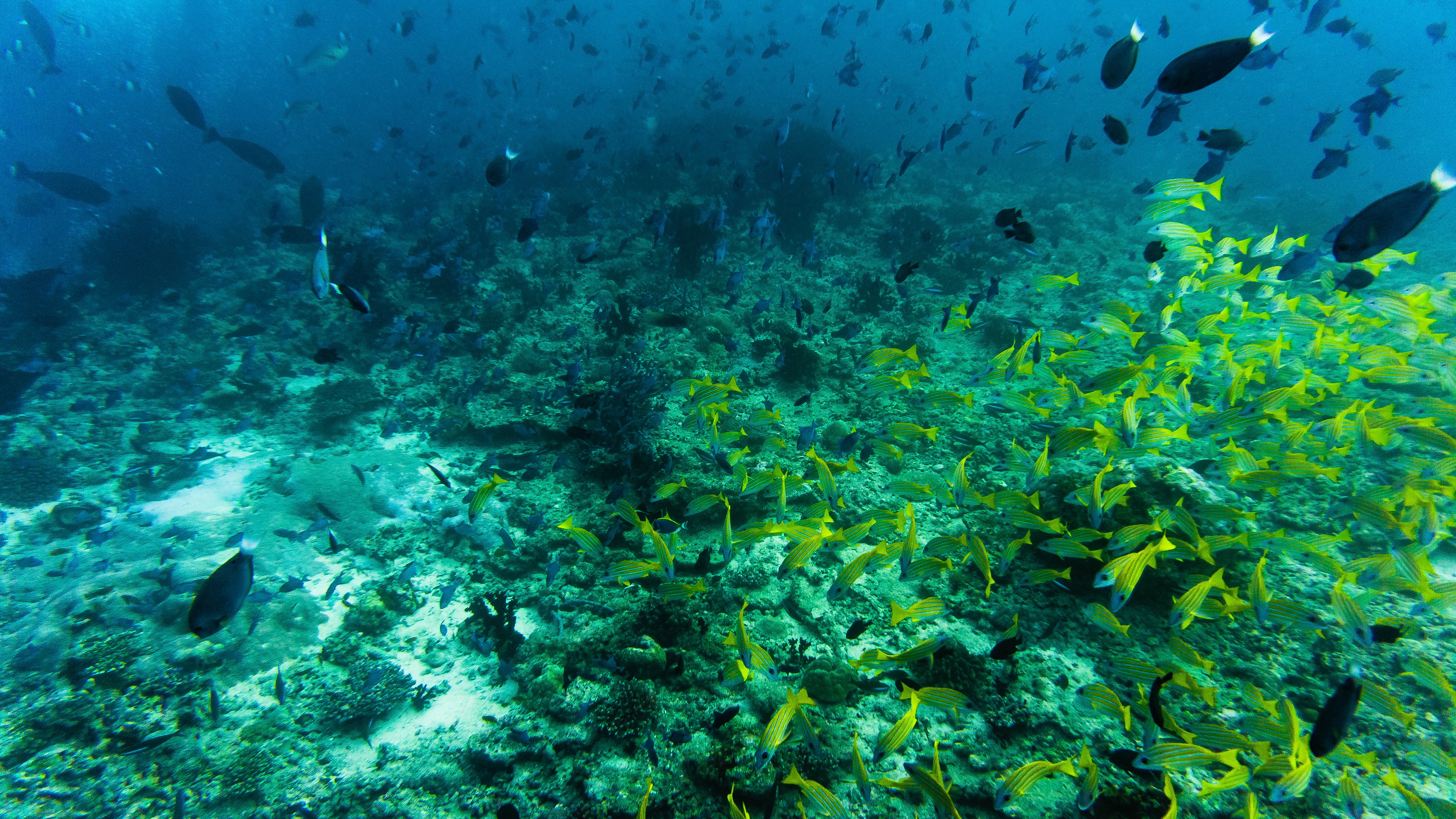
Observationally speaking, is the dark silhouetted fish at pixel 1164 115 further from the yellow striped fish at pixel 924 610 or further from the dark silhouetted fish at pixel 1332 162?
the yellow striped fish at pixel 924 610

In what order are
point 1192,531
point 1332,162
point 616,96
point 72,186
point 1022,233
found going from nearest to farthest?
1. point 1192,531
2. point 1022,233
3. point 1332,162
4. point 72,186
5. point 616,96

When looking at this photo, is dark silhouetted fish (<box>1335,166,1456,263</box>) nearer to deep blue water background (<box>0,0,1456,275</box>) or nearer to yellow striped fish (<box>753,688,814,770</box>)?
yellow striped fish (<box>753,688,814,770</box>)

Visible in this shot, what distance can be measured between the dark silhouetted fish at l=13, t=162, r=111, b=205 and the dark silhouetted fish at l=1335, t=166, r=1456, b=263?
977 inches

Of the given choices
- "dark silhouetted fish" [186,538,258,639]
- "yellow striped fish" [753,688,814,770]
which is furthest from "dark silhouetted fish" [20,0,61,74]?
"yellow striped fish" [753,688,814,770]

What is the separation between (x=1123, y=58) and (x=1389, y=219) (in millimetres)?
1938

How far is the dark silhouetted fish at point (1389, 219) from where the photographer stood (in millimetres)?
2646

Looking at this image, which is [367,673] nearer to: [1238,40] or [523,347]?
[523,347]

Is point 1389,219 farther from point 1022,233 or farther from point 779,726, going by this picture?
point 779,726

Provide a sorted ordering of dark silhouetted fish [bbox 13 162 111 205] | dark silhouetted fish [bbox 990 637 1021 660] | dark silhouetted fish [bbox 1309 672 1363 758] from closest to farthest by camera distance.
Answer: dark silhouetted fish [bbox 1309 672 1363 758], dark silhouetted fish [bbox 990 637 1021 660], dark silhouetted fish [bbox 13 162 111 205]

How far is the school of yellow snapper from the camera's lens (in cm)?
304

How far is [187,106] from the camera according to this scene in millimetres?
13531

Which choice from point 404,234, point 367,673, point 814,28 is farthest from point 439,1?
point 367,673

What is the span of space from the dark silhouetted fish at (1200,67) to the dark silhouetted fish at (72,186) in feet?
78.0

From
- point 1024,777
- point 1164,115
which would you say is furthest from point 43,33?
point 1024,777
